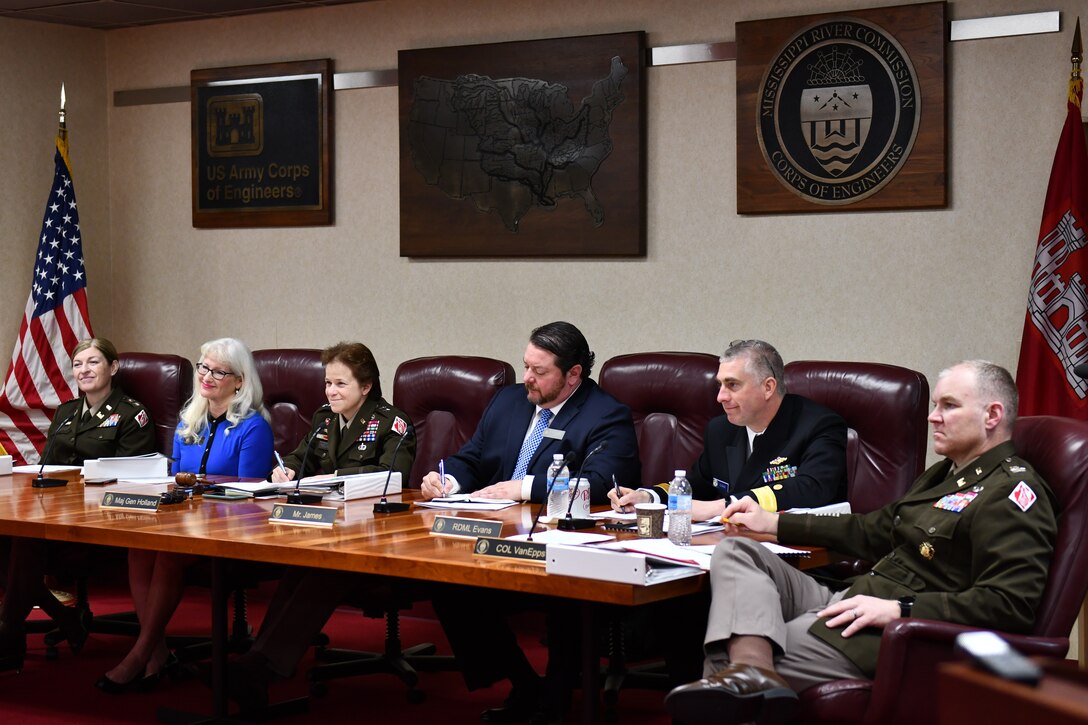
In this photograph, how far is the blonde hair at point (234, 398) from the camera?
523 cm

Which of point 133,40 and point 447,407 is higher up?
point 133,40

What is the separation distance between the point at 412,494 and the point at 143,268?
10.8ft

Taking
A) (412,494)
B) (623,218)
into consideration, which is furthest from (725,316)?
(412,494)

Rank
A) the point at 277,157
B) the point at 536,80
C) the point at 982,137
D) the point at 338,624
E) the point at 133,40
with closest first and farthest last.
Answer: the point at 982,137
the point at 338,624
the point at 536,80
the point at 277,157
the point at 133,40

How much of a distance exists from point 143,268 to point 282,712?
350cm

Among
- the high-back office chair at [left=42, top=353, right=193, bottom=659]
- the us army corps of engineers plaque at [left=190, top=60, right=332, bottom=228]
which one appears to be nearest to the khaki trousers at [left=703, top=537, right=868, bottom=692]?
the high-back office chair at [left=42, top=353, right=193, bottom=659]

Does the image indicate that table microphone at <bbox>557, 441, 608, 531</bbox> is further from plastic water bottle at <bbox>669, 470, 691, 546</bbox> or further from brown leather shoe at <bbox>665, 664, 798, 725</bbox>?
brown leather shoe at <bbox>665, 664, 798, 725</bbox>

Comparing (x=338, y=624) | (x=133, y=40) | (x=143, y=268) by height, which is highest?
(x=133, y=40)

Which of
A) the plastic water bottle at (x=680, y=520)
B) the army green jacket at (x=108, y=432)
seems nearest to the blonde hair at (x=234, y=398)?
the army green jacket at (x=108, y=432)

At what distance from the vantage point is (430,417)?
17.4 ft

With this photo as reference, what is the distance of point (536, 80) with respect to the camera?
602cm

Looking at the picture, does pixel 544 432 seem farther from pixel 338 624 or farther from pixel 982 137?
pixel 982 137

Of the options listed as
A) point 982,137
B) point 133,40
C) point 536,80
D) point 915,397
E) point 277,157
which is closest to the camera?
point 915,397

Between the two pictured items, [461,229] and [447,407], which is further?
[461,229]
